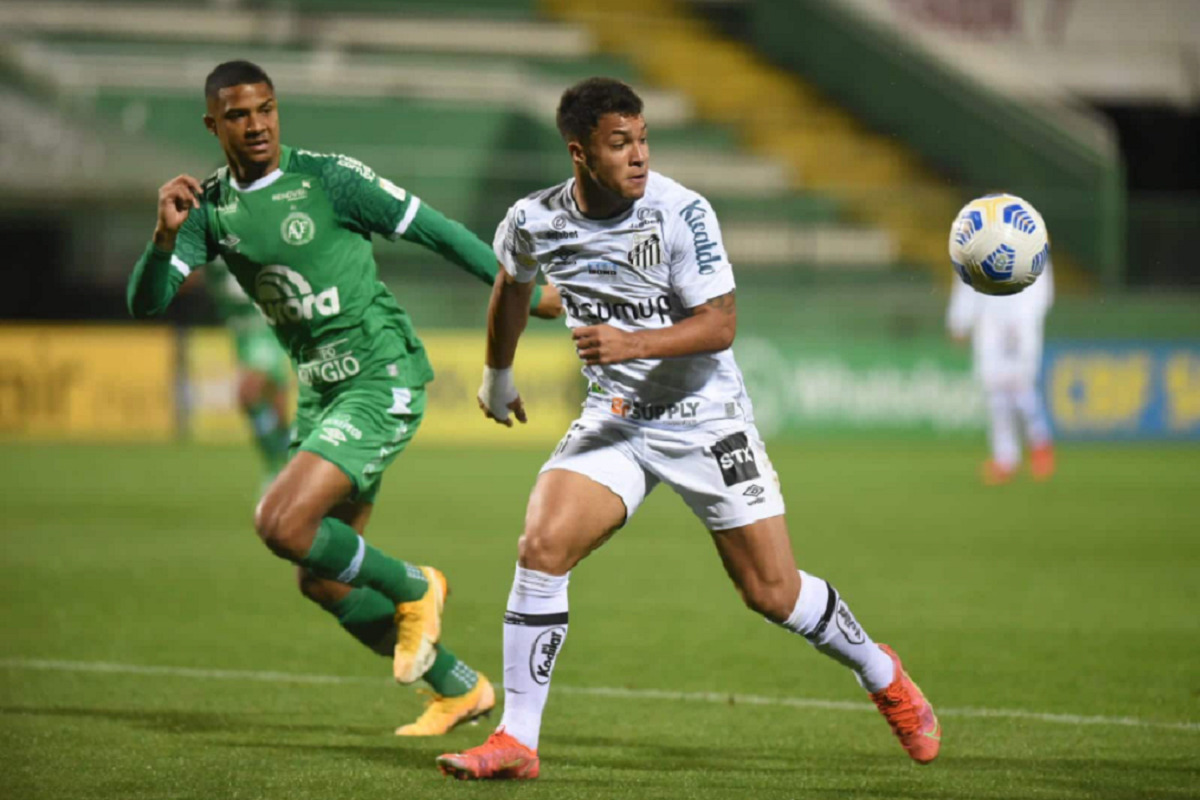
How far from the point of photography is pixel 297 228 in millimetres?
6227

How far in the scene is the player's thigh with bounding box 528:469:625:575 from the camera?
526 cm

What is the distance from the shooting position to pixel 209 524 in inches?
525

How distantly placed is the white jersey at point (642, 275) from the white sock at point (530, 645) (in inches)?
23.5

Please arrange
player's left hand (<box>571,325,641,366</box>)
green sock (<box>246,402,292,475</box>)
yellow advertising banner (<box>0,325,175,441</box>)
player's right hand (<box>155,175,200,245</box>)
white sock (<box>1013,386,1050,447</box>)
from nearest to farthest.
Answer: player's left hand (<box>571,325,641,366</box>) → player's right hand (<box>155,175,200,245</box>) → green sock (<box>246,402,292,475</box>) → white sock (<box>1013,386,1050,447</box>) → yellow advertising banner (<box>0,325,175,441</box>)

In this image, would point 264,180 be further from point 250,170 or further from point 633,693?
point 633,693

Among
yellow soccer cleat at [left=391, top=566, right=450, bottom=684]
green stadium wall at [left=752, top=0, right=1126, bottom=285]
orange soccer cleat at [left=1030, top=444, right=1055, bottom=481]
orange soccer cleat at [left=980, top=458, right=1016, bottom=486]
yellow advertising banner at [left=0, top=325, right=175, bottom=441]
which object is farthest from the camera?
green stadium wall at [left=752, top=0, right=1126, bottom=285]

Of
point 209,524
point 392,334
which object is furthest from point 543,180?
point 392,334

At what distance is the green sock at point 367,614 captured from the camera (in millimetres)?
6176

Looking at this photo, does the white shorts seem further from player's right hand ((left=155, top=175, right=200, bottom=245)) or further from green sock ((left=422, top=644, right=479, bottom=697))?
player's right hand ((left=155, top=175, right=200, bottom=245))

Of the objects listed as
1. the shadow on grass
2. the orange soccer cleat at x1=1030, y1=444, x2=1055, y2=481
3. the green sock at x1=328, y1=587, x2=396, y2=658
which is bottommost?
the orange soccer cleat at x1=1030, y1=444, x2=1055, y2=481

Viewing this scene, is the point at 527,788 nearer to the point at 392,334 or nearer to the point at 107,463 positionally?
the point at 392,334

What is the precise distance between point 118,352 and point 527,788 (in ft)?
56.2

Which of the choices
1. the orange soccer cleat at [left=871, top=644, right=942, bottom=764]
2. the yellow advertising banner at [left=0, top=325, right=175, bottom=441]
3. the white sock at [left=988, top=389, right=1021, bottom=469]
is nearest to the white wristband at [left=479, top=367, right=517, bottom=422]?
the orange soccer cleat at [left=871, top=644, right=942, bottom=764]

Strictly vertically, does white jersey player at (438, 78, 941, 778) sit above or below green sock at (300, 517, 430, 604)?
above
